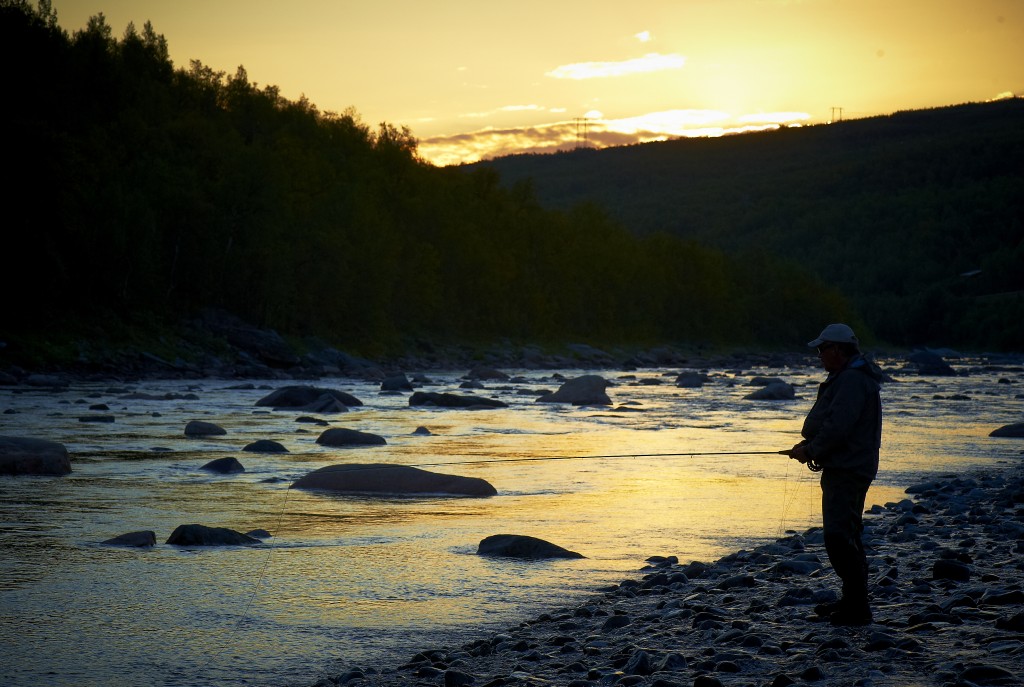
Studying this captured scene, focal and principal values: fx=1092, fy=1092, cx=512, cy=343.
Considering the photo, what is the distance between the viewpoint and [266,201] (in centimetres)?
5112

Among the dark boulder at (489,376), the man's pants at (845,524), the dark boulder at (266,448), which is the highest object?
the man's pants at (845,524)

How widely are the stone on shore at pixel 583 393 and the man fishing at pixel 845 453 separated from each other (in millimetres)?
22869

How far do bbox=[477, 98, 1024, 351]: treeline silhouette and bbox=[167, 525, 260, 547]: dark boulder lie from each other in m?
125

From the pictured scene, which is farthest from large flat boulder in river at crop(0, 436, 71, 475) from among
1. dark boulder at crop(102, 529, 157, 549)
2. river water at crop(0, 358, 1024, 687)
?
dark boulder at crop(102, 529, 157, 549)

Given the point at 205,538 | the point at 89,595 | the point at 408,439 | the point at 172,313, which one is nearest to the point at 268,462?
the point at 408,439

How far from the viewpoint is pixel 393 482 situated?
12602 mm

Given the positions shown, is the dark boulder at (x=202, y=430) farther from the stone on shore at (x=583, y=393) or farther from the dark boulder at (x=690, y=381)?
the dark boulder at (x=690, y=381)

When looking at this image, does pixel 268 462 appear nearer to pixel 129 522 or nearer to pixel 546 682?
pixel 129 522

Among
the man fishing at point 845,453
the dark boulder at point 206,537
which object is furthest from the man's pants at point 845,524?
the dark boulder at point 206,537

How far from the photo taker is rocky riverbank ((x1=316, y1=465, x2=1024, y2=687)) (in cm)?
516

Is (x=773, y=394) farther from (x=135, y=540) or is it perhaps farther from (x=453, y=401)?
(x=135, y=540)

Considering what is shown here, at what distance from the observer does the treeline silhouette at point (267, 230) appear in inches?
1510

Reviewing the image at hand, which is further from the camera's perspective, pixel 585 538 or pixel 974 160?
pixel 974 160

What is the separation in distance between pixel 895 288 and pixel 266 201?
113m
